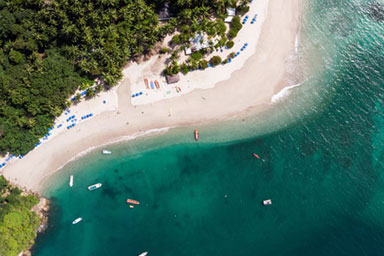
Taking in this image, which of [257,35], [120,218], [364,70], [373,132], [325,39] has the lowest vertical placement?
[120,218]

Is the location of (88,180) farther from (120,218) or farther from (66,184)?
(120,218)

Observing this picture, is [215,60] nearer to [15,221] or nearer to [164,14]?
[164,14]

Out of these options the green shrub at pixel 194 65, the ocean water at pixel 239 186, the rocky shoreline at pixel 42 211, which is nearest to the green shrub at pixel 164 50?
the green shrub at pixel 194 65

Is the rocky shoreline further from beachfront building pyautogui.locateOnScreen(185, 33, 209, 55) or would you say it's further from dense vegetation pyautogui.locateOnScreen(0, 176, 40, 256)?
beachfront building pyautogui.locateOnScreen(185, 33, 209, 55)

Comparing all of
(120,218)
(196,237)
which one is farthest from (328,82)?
(120,218)

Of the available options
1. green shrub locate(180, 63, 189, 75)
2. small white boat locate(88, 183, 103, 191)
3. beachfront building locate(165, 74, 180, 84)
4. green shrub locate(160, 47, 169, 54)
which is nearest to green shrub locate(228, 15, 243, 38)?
green shrub locate(180, 63, 189, 75)

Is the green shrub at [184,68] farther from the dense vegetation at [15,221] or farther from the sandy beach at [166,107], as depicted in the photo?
the dense vegetation at [15,221]
